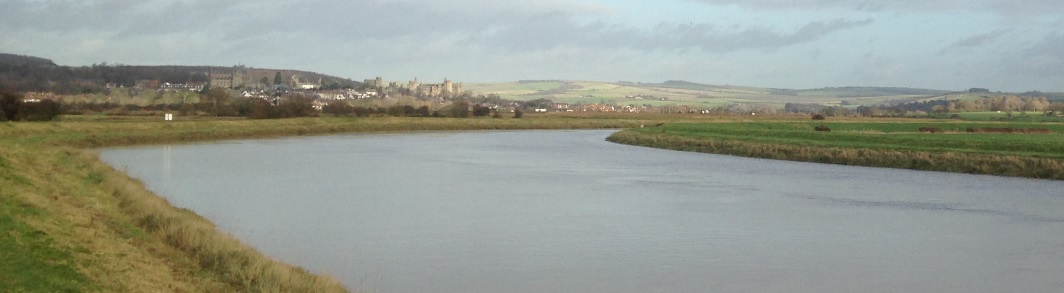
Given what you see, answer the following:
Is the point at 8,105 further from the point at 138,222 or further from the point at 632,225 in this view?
the point at 632,225

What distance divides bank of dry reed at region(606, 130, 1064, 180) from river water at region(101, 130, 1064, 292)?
1241mm

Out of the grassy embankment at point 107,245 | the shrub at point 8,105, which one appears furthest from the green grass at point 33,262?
the shrub at point 8,105

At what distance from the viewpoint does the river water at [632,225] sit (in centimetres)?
1195

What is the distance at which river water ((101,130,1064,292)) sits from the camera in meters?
11.9

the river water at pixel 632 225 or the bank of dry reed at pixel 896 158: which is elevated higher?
the bank of dry reed at pixel 896 158

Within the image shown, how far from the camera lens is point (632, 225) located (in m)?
16.7

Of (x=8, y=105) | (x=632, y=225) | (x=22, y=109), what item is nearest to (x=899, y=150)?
(x=632, y=225)

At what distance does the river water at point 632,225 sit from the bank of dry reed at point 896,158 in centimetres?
124

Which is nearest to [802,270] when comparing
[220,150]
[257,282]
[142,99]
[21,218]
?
[257,282]

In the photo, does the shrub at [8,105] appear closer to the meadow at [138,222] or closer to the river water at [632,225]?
the meadow at [138,222]

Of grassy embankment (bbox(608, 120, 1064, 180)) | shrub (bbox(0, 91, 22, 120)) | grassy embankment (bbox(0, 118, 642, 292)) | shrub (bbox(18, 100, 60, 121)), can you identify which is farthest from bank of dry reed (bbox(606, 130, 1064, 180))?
shrub (bbox(0, 91, 22, 120))

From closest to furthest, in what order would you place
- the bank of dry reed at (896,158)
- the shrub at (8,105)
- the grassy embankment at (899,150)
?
the bank of dry reed at (896,158)
the grassy embankment at (899,150)
the shrub at (8,105)

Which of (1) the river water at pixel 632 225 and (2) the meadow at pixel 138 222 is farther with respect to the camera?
(1) the river water at pixel 632 225

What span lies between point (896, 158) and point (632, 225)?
17.8m
